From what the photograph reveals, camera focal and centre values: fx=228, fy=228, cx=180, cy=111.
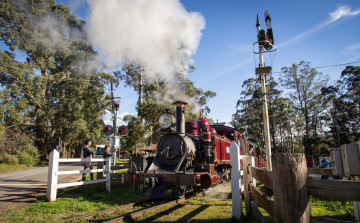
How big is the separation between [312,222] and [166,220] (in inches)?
135

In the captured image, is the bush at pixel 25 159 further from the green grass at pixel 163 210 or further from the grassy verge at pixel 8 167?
the green grass at pixel 163 210

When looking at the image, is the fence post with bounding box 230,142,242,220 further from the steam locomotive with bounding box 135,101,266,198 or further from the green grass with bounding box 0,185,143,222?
the green grass with bounding box 0,185,143,222

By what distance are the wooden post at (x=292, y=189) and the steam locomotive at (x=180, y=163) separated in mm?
4054

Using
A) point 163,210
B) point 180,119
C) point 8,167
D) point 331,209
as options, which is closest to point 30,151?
point 8,167

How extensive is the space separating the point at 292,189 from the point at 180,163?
16.5 ft

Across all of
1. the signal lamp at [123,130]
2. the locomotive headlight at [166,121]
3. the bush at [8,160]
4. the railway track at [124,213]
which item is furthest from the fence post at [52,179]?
the bush at [8,160]

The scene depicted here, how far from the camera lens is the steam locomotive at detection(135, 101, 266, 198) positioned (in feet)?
19.8

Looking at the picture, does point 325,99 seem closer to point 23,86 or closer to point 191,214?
point 191,214

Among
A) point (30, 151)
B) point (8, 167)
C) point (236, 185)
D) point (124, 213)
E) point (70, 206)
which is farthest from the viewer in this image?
point (30, 151)

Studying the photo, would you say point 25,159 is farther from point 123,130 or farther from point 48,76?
point 123,130

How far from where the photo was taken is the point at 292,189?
75.2 inches

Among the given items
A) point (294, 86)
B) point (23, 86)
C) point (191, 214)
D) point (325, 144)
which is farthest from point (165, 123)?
point (294, 86)

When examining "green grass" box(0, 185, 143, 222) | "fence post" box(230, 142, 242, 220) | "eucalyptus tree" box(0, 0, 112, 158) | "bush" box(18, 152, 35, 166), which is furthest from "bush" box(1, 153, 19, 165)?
"fence post" box(230, 142, 242, 220)

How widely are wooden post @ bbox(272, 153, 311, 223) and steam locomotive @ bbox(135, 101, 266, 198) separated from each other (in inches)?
160
